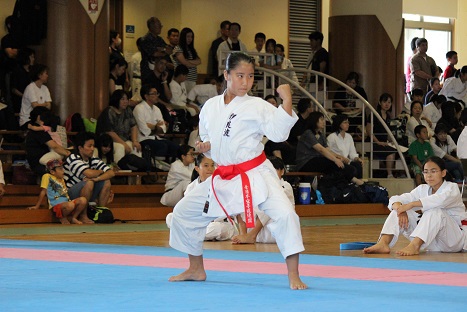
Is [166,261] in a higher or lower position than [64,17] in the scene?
lower

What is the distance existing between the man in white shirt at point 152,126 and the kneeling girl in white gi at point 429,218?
601 cm

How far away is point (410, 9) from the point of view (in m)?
22.0

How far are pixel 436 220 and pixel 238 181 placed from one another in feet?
8.58

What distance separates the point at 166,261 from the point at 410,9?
16.6 meters

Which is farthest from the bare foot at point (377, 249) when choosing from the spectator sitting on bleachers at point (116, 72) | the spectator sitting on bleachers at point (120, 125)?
the spectator sitting on bleachers at point (116, 72)

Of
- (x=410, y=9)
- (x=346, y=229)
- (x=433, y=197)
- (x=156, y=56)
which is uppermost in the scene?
(x=410, y=9)

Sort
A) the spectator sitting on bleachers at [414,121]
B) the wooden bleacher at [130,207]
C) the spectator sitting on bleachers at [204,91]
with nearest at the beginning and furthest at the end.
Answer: the wooden bleacher at [130,207] < the spectator sitting on bleachers at [204,91] < the spectator sitting on bleachers at [414,121]

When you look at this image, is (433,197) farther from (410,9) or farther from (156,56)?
(410,9)

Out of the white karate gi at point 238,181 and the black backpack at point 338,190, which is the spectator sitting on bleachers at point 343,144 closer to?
the black backpack at point 338,190

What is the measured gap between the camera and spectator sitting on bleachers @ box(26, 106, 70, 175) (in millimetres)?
11500

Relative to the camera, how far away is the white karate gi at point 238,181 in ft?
16.5

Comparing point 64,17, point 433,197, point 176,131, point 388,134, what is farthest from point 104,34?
point 433,197

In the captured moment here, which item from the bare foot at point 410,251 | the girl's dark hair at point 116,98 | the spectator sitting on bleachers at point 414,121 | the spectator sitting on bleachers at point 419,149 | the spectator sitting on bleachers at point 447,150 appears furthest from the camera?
the spectator sitting on bleachers at point 414,121

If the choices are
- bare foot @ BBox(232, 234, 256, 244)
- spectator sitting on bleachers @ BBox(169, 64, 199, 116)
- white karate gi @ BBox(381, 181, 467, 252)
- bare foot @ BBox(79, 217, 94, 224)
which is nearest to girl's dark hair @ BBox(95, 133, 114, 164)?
bare foot @ BBox(79, 217, 94, 224)
